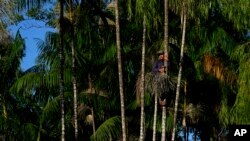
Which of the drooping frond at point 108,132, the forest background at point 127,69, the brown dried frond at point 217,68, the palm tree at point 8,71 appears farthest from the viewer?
the palm tree at point 8,71

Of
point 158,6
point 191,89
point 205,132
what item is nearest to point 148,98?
point 191,89

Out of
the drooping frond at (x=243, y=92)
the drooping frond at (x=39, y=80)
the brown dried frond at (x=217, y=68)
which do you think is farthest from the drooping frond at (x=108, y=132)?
the drooping frond at (x=243, y=92)

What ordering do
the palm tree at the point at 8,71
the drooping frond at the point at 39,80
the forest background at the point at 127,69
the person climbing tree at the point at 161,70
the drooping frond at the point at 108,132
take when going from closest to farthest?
the person climbing tree at the point at 161,70 → the forest background at the point at 127,69 → the drooping frond at the point at 108,132 → the drooping frond at the point at 39,80 → the palm tree at the point at 8,71

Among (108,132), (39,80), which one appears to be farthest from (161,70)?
(39,80)

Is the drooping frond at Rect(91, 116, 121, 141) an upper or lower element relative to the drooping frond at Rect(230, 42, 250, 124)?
lower

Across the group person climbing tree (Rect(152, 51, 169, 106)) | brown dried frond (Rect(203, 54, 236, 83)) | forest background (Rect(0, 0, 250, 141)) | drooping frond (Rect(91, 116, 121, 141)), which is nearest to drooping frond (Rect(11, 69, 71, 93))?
forest background (Rect(0, 0, 250, 141))

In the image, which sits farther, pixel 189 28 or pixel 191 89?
pixel 191 89

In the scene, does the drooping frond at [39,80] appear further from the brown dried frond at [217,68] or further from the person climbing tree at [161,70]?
the person climbing tree at [161,70]

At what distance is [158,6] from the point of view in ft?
47.8

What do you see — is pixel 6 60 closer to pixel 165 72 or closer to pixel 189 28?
pixel 189 28

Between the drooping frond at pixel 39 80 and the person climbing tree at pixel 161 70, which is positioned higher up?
the drooping frond at pixel 39 80

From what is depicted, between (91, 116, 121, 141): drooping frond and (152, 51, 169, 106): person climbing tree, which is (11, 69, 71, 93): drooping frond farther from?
(152, 51, 169, 106): person climbing tree

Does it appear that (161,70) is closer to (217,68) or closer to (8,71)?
(217,68)

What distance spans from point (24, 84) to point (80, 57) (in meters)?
2.20
